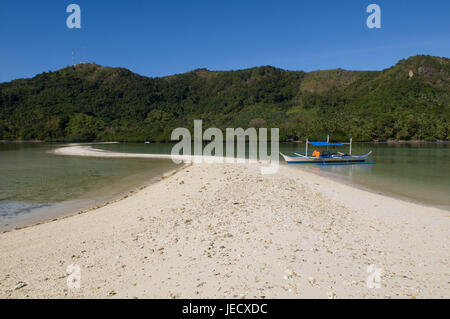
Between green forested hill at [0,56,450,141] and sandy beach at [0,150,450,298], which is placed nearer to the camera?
sandy beach at [0,150,450,298]

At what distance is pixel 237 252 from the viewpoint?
684 centimetres

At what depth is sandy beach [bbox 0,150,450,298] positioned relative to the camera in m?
5.38

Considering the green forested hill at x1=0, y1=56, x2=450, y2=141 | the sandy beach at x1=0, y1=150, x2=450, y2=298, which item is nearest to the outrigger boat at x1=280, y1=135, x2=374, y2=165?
the sandy beach at x1=0, y1=150, x2=450, y2=298

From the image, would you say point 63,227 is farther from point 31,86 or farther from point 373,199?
point 31,86

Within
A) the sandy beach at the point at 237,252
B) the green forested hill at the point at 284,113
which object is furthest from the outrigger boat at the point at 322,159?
the green forested hill at the point at 284,113

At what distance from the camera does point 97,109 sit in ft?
602

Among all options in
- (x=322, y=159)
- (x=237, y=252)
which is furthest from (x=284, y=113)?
(x=237, y=252)

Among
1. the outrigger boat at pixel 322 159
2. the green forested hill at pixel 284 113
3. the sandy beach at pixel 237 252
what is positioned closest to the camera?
the sandy beach at pixel 237 252

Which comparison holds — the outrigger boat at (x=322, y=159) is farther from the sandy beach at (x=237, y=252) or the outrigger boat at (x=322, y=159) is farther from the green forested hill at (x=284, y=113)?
the green forested hill at (x=284, y=113)

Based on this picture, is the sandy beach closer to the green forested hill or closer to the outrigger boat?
the outrigger boat

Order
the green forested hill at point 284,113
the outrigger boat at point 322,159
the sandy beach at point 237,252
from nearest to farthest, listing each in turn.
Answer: the sandy beach at point 237,252 → the outrigger boat at point 322,159 → the green forested hill at point 284,113

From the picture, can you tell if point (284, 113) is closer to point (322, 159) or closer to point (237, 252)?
point (322, 159)

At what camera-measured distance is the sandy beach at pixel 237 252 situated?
5383mm

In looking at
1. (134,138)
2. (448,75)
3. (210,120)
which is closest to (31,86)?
(134,138)
